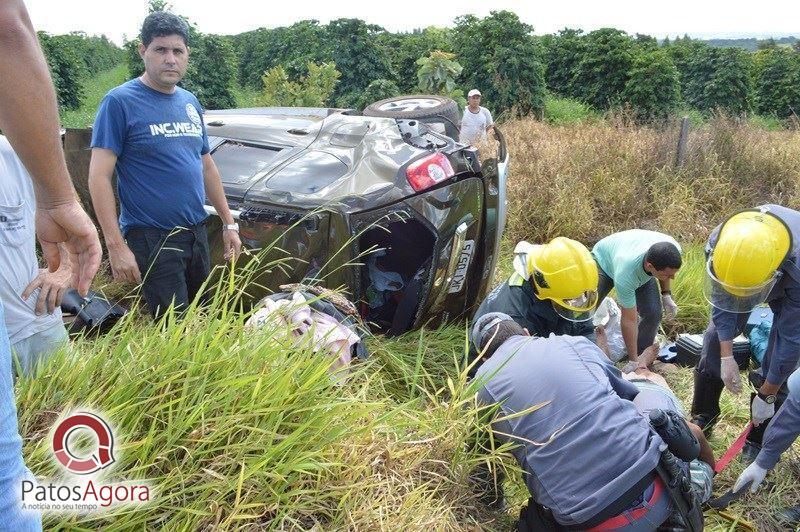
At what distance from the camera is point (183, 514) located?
1.46 metres

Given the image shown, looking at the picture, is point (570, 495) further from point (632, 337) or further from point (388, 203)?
point (632, 337)

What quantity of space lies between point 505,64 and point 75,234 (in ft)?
53.6

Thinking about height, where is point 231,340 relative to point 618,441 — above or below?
above

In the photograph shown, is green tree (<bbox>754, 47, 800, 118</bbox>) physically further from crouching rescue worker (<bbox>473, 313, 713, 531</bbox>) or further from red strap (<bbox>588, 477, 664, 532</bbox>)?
red strap (<bbox>588, 477, 664, 532</bbox>)

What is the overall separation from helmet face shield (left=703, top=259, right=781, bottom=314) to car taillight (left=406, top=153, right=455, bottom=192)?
4.81ft

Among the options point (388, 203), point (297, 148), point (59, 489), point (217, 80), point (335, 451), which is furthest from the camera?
point (217, 80)

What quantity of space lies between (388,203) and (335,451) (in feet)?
5.72

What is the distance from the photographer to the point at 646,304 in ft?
13.9

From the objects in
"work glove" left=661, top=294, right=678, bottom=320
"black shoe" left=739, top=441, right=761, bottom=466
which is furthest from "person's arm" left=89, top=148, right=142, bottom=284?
"work glove" left=661, top=294, right=678, bottom=320

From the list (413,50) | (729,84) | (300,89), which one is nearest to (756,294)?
(300,89)

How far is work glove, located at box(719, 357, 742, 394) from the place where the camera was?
132 inches

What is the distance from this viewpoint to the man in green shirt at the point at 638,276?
12.1 feet

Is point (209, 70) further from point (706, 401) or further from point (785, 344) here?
point (785, 344)

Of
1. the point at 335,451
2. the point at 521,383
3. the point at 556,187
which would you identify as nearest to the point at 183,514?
the point at 335,451
